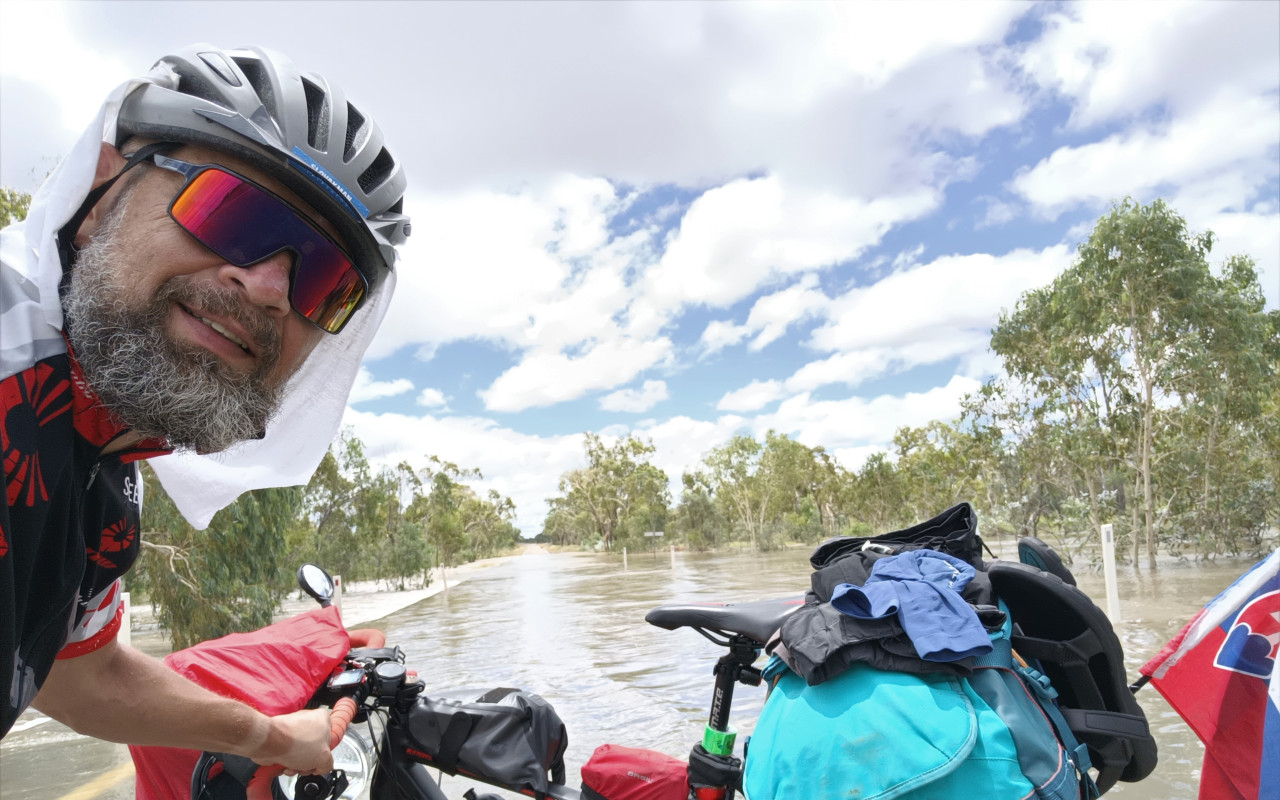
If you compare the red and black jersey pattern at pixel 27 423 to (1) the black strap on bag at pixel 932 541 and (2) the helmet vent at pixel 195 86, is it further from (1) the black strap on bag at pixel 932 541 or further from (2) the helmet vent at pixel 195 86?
(1) the black strap on bag at pixel 932 541

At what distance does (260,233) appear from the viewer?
1213mm

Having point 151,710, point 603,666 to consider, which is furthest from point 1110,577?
point 151,710

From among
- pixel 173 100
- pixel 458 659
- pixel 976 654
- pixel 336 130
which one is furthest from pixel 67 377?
pixel 458 659

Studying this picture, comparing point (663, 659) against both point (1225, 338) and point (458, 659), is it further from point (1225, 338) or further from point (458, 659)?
point (1225, 338)

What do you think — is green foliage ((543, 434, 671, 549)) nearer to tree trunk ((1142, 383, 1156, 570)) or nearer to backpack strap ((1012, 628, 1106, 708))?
tree trunk ((1142, 383, 1156, 570))

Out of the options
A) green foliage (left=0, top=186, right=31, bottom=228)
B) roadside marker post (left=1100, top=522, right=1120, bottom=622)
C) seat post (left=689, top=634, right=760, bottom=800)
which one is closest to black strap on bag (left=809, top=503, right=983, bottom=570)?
seat post (left=689, top=634, right=760, bottom=800)

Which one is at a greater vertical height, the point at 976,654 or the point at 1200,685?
the point at 976,654

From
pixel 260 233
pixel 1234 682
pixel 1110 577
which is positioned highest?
pixel 260 233

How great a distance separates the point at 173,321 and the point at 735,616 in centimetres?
128

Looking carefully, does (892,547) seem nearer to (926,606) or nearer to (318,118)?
(926,606)

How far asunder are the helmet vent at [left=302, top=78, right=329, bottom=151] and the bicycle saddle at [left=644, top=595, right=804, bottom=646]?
116 centimetres

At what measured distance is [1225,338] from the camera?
14.6 metres

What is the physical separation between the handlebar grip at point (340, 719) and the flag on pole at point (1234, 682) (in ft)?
5.81

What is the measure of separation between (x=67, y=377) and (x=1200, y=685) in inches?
83.2
